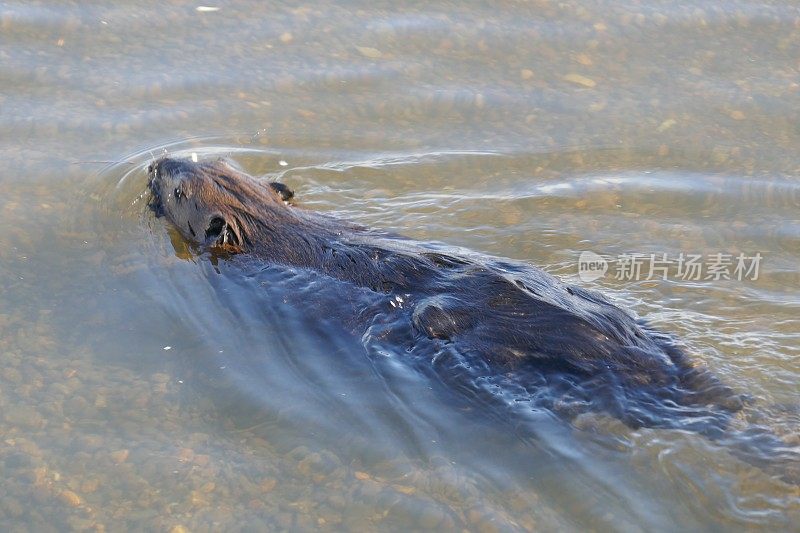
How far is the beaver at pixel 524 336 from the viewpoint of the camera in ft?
16.9

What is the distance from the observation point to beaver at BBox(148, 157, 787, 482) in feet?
16.9

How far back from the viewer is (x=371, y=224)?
7355 mm

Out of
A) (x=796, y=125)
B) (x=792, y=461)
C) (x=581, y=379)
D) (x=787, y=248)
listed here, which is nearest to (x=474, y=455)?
(x=581, y=379)

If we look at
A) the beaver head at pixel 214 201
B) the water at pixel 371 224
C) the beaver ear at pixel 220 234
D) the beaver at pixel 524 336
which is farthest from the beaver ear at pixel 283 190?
the beaver at pixel 524 336

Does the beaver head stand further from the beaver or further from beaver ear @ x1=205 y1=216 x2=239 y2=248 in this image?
the beaver

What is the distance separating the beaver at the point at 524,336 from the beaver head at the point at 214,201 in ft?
1.25

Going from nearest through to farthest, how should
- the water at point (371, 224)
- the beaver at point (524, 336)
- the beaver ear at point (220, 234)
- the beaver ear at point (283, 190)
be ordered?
the water at point (371, 224) < the beaver at point (524, 336) < the beaver ear at point (220, 234) < the beaver ear at point (283, 190)

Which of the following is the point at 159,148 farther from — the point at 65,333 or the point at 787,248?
the point at 787,248

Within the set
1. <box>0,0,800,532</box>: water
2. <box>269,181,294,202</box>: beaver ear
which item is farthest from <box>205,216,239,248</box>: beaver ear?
<box>269,181,294,202</box>: beaver ear

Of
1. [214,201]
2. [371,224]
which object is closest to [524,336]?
[371,224]

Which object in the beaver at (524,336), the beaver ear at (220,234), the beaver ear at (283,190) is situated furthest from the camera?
the beaver ear at (283,190)

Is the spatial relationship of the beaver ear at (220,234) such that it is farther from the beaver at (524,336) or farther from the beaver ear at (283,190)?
the beaver ear at (283,190)

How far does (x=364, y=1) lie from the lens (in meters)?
9.73

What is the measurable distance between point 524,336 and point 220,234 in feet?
7.72
